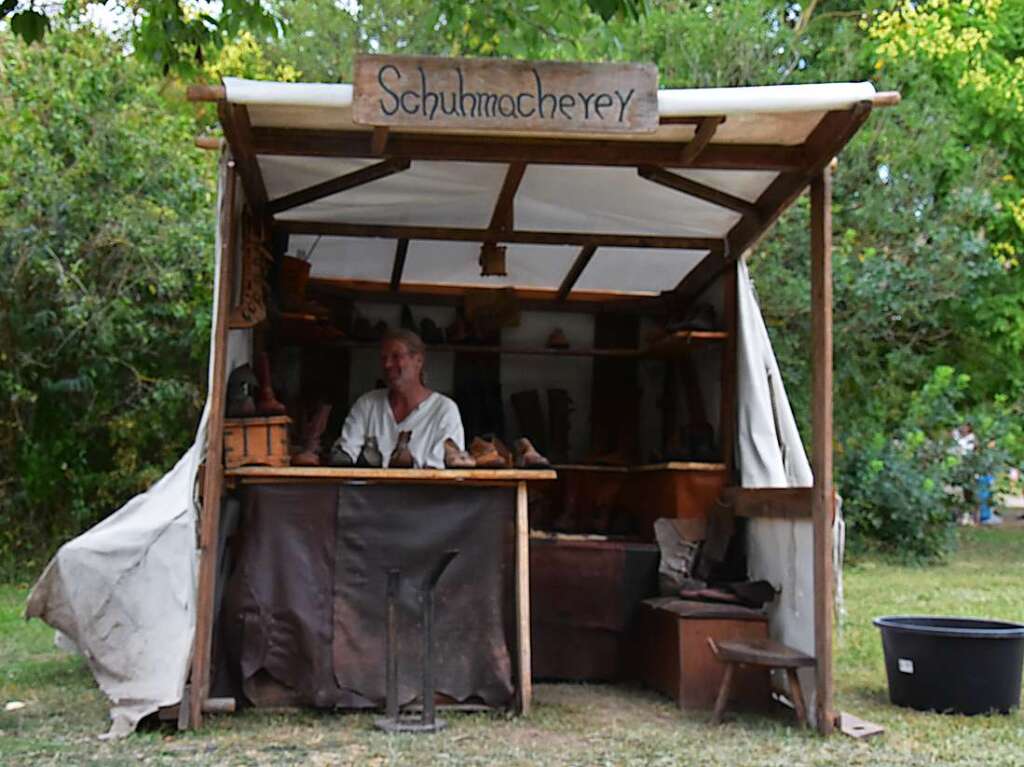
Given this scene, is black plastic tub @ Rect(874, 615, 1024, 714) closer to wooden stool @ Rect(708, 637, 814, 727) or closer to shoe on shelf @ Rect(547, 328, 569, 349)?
wooden stool @ Rect(708, 637, 814, 727)

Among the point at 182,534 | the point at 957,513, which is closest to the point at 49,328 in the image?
the point at 182,534

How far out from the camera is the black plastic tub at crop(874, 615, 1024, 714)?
5.72 meters

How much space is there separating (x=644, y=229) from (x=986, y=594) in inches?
227

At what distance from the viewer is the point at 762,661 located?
541 centimetres

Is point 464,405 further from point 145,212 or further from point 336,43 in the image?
point 336,43

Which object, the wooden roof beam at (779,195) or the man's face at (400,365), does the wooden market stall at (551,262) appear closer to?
the wooden roof beam at (779,195)

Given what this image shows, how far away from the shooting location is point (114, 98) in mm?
11156

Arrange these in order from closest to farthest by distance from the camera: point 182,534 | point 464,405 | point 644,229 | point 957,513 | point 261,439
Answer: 1. point 182,534
2. point 261,439
3. point 644,229
4. point 464,405
5. point 957,513

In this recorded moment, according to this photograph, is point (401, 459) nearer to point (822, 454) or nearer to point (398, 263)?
point (822, 454)

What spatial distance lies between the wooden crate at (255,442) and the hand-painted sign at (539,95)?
1.68 meters

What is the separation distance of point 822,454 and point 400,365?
217 cm

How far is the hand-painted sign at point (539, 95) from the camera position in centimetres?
468

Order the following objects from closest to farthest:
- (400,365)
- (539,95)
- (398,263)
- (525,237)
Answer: (539,95), (400,365), (525,237), (398,263)

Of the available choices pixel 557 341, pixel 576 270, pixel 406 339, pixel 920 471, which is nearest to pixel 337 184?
pixel 406 339
